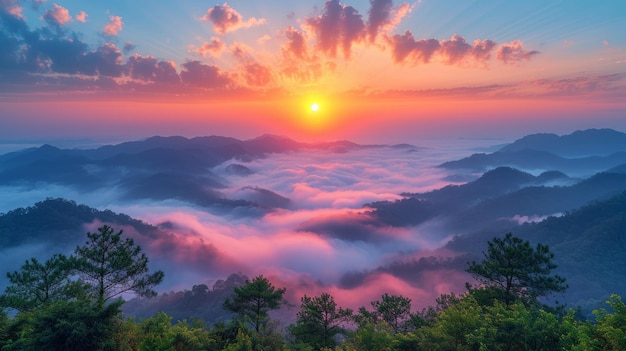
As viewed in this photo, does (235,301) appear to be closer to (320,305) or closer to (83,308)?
(320,305)

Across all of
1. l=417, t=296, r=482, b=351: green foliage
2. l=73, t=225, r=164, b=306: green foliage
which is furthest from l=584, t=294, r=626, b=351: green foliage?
l=73, t=225, r=164, b=306: green foliage

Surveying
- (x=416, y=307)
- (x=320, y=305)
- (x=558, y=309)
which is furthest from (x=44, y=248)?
(x=558, y=309)

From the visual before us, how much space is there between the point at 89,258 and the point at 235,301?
14.0 m

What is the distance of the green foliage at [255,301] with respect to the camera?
3228 centimetres

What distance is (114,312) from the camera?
16406mm

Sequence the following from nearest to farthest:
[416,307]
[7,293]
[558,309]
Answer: [7,293]
[558,309]
[416,307]

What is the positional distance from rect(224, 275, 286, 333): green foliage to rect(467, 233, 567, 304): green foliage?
21.1 meters

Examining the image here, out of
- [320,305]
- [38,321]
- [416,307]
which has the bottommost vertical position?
[416,307]

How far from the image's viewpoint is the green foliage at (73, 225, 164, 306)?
83.2ft

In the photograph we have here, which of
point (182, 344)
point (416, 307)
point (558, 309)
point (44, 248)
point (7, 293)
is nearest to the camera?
point (182, 344)

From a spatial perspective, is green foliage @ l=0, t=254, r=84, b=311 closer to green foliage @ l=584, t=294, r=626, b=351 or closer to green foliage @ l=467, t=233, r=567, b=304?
green foliage @ l=584, t=294, r=626, b=351

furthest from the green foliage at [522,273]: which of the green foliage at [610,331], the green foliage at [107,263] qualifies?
the green foliage at [107,263]

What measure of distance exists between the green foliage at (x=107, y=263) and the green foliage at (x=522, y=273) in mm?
31777

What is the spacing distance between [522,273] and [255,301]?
25.5 meters
